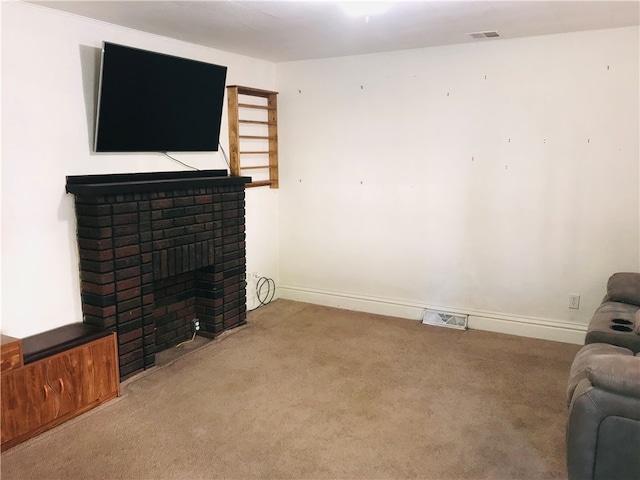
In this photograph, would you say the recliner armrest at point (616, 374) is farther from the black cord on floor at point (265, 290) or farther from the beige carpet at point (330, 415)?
the black cord on floor at point (265, 290)

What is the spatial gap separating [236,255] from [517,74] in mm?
2610

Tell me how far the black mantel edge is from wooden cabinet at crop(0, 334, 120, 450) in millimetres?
887

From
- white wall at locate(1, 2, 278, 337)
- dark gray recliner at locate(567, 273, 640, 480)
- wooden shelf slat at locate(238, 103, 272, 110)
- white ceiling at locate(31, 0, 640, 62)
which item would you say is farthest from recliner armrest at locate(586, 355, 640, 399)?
wooden shelf slat at locate(238, 103, 272, 110)

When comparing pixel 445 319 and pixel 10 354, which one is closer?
pixel 10 354

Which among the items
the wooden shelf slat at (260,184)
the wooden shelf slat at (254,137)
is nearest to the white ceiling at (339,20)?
the wooden shelf slat at (254,137)

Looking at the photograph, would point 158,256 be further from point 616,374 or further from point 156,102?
point 616,374

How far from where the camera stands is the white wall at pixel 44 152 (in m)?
2.78

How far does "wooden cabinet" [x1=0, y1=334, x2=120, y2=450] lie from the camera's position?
2521 millimetres

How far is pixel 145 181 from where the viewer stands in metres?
3.49

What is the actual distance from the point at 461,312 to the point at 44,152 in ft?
10.9

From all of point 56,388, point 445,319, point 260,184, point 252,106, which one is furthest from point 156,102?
point 445,319

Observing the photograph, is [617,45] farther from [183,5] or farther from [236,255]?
[236,255]

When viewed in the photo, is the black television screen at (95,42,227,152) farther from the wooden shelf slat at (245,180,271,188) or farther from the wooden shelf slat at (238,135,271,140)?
the wooden shelf slat at (245,180,271,188)

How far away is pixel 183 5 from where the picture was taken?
2859 mm
